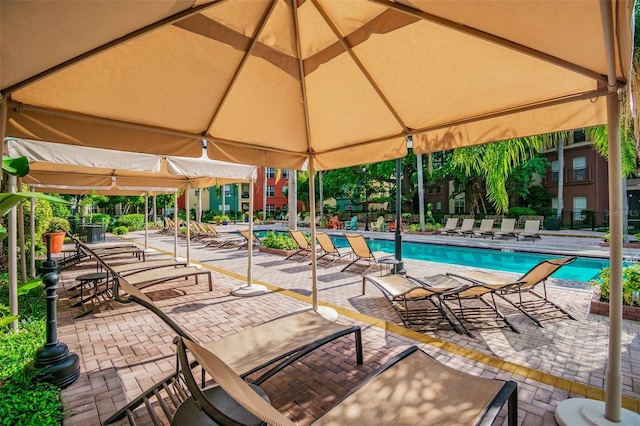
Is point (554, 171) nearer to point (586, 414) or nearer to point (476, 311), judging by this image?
point (476, 311)

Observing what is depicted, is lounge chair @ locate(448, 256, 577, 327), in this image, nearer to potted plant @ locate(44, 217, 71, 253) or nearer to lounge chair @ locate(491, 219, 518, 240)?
lounge chair @ locate(491, 219, 518, 240)

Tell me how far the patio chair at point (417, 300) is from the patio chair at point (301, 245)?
16.5 feet

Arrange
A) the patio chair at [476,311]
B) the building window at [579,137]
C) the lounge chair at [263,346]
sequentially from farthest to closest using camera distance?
the building window at [579,137], the patio chair at [476,311], the lounge chair at [263,346]

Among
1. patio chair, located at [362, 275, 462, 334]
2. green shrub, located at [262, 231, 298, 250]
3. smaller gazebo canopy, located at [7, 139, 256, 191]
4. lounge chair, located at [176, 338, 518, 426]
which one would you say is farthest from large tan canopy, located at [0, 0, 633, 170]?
green shrub, located at [262, 231, 298, 250]

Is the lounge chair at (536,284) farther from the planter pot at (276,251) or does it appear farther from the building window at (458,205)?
the building window at (458,205)

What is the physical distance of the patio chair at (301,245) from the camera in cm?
1038

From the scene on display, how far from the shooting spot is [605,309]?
16.0ft

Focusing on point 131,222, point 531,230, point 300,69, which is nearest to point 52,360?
point 300,69

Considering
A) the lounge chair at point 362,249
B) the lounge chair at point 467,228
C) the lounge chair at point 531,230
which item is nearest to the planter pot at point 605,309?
the lounge chair at point 362,249

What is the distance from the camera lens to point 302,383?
3.10 meters

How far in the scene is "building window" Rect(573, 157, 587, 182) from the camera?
2400cm

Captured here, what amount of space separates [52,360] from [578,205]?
31701 mm

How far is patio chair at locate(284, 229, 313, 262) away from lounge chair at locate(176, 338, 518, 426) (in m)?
7.92

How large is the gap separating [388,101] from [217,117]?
78.4 inches
